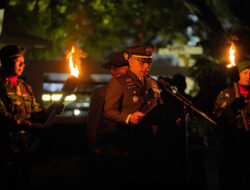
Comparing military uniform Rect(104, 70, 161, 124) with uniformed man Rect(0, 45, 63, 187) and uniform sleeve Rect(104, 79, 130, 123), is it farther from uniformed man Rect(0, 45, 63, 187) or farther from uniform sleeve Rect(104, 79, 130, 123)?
uniformed man Rect(0, 45, 63, 187)

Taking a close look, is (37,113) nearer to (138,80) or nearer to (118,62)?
(138,80)

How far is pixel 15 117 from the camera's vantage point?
14.8 ft

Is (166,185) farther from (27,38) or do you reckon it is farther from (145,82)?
(27,38)

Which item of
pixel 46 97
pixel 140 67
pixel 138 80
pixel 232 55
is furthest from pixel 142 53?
pixel 46 97

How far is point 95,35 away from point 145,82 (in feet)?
46.1

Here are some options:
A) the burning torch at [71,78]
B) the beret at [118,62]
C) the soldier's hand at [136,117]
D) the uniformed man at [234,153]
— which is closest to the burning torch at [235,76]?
the uniformed man at [234,153]

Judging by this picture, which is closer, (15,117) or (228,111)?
(15,117)

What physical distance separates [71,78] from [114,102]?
1.24m

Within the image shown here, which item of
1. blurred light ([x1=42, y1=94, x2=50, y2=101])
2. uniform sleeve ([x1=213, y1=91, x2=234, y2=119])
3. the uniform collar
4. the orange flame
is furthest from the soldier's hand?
blurred light ([x1=42, y1=94, x2=50, y2=101])

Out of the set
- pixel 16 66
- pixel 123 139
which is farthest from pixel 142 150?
pixel 16 66

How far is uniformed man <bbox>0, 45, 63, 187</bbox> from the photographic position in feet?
14.3

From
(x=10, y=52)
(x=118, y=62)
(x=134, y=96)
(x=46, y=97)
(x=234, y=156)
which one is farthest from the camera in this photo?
(x=46, y=97)

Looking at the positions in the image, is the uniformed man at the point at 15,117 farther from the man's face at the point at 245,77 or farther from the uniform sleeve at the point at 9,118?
the man's face at the point at 245,77

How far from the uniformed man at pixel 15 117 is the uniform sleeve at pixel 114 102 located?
951 mm
